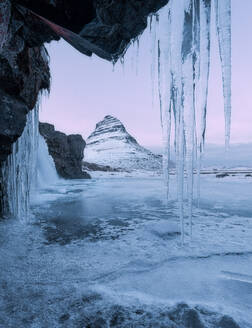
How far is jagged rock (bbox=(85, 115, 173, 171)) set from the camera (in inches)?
2395

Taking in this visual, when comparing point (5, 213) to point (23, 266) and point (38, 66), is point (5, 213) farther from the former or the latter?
point (38, 66)

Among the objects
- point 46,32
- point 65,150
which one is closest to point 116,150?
point 65,150

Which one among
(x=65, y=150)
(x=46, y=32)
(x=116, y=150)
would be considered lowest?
(x=65, y=150)

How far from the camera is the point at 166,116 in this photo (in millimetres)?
3670

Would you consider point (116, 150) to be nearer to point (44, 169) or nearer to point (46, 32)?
point (44, 169)

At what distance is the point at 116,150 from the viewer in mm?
77812

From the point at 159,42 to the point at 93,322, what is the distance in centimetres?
384

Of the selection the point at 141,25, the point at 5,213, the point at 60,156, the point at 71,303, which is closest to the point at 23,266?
the point at 71,303

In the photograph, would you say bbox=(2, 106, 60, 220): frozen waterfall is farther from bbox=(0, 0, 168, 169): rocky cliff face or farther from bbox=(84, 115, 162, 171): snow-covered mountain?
bbox=(84, 115, 162, 171): snow-covered mountain

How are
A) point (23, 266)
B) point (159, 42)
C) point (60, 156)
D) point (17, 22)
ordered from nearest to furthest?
point (23, 266), point (17, 22), point (159, 42), point (60, 156)

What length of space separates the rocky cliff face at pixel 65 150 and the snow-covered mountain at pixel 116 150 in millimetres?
36215

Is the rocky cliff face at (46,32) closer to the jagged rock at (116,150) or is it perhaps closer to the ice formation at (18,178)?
the ice formation at (18,178)

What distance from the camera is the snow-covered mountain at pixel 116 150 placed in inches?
2395

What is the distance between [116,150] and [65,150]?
206 feet
